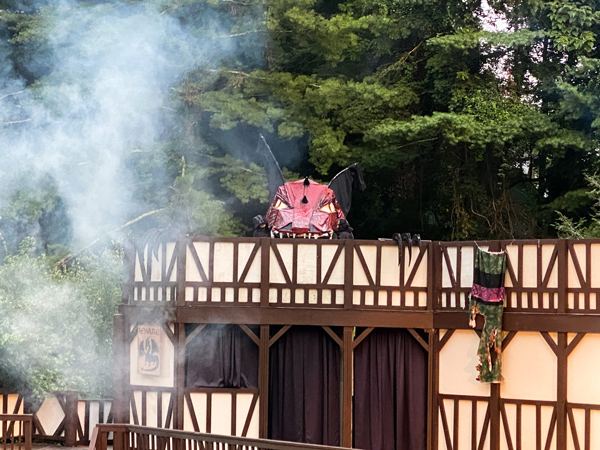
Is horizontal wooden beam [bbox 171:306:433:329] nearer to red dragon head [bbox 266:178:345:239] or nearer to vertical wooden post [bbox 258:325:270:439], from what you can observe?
vertical wooden post [bbox 258:325:270:439]

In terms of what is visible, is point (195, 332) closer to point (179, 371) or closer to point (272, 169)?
point (179, 371)

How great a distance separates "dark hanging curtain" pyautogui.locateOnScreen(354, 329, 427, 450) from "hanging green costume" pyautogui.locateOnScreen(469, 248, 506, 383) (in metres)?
0.92

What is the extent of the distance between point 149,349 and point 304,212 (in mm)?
3036

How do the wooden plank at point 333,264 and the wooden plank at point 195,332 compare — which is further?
the wooden plank at point 195,332

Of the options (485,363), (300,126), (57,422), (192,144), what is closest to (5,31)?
(192,144)

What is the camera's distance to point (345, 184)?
15.1m

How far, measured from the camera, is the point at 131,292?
13.2m

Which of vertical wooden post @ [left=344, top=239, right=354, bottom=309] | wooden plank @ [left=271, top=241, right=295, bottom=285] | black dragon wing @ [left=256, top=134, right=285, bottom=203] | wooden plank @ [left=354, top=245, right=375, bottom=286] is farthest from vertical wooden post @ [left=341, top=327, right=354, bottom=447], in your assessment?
black dragon wing @ [left=256, top=134, right=285, bottom=203]

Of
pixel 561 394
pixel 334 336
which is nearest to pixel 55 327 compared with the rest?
pixel 334 336

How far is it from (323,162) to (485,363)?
9.48 meters

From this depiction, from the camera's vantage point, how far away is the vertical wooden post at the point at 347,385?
484 inches

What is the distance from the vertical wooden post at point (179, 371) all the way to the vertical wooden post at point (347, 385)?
2.24m

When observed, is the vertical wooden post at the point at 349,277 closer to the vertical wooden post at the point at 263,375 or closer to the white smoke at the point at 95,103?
the vertical wooden post at the point at 263,375

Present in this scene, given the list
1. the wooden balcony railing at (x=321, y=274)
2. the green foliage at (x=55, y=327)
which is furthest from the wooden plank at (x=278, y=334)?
the green foliage at (x=55, y=327)
